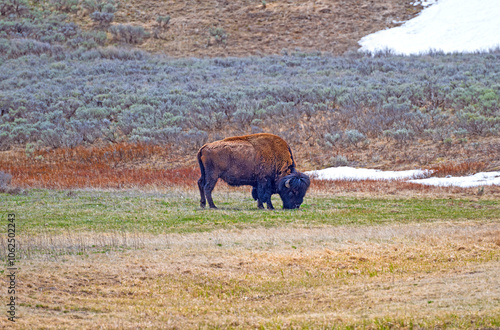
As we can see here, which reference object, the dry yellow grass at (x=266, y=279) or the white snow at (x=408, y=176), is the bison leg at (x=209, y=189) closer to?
the dry yellow grass at (x=266, y=279)

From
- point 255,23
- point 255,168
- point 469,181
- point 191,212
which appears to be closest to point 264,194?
point 255,168

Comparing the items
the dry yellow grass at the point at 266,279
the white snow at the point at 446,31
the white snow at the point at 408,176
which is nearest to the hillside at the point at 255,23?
the white snow at the point at 446,31

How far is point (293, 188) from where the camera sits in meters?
15.7

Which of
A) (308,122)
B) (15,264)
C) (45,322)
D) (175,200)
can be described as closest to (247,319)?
(45,322)

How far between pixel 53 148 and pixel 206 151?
718 inches

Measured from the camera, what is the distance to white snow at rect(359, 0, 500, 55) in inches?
1891

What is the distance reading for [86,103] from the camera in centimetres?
3831

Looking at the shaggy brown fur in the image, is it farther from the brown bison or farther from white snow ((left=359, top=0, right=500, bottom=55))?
white snow ((left=359, top=0, right=500, bottom=55))

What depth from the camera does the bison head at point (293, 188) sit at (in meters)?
15.6

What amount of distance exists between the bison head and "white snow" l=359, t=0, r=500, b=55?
34197mm

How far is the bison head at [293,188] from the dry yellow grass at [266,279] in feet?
10.4

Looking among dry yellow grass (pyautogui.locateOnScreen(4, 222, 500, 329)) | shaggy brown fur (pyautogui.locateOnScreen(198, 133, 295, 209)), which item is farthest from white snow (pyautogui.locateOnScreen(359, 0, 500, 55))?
dry yellow grass (pyautogui.locateOnScreen(4, 222, 500, 329))

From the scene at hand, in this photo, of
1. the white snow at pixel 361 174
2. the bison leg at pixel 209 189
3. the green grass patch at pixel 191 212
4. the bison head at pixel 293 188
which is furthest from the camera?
the white snow at pixel 361 174

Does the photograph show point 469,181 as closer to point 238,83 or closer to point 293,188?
point 293,188
